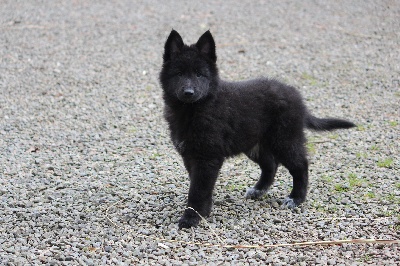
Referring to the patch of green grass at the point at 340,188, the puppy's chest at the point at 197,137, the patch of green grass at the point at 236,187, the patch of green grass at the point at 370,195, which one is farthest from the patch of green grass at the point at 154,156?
the patch of green grass at the point at 370,195

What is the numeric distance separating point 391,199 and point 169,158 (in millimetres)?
2535

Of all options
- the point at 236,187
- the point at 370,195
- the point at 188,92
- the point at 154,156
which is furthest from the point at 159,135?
the point at 370,195

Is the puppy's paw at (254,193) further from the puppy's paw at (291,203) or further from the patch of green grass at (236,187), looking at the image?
the puppy's paw at (291,203)

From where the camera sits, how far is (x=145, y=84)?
9.66m

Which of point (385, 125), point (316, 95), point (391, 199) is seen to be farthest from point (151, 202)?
point (316, 95)

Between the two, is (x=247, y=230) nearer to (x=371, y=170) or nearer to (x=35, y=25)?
(x=371, y=170)

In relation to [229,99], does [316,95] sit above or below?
below

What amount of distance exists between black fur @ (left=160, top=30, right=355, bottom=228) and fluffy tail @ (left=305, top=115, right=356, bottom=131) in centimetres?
13

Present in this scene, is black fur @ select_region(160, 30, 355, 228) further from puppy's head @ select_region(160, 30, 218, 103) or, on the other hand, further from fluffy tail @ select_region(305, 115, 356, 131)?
fluffy tail @ select_region(305, 115, 356, 131)

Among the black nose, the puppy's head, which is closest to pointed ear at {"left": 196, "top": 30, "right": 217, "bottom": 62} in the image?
the puppy's head

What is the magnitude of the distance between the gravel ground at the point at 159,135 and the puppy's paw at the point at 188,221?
0.10 m

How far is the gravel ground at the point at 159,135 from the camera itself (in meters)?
4.80

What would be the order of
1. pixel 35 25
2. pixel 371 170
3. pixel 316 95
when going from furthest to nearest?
pixel 35 25
pixel 316 95
pixel 371 170

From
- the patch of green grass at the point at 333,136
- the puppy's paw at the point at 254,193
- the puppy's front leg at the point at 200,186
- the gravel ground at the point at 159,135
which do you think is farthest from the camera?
the patch of green grass at the point at 333,136
